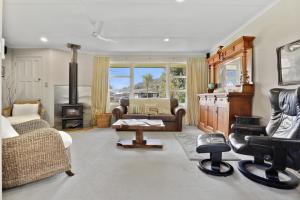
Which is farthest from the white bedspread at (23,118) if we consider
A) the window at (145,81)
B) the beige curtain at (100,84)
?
the window at (145,81)

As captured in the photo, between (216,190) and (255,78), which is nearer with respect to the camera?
(216,190)

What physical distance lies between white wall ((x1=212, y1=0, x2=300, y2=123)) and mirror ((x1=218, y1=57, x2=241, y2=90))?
1.81 feet

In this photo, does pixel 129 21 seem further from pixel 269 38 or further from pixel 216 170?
pixel 216 170

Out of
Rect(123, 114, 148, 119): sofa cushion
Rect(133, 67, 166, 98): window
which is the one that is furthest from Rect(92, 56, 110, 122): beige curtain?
Rect(123, 114, 148, 119): sofa cushion

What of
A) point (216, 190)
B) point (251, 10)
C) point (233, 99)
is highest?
point (251, 10)

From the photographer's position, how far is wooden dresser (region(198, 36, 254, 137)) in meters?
3.39

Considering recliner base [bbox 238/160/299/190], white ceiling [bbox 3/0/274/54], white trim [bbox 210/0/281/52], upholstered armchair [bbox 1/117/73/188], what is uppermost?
white ceiling [bbox 3/0/274/54]

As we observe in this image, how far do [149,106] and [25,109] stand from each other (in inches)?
129

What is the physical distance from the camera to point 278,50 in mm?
2672

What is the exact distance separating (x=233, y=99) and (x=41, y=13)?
3.74m

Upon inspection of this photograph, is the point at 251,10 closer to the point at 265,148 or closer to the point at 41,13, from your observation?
the point at 265,148

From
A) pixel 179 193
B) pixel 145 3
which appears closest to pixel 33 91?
pixel 145 3

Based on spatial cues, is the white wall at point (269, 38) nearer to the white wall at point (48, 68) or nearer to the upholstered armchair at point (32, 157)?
the upholstered armchair at point (32, 157)

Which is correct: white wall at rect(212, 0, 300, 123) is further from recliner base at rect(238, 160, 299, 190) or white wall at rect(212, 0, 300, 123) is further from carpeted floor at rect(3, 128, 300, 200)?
carpeted floor at rect(3, 128, 300, 200)
